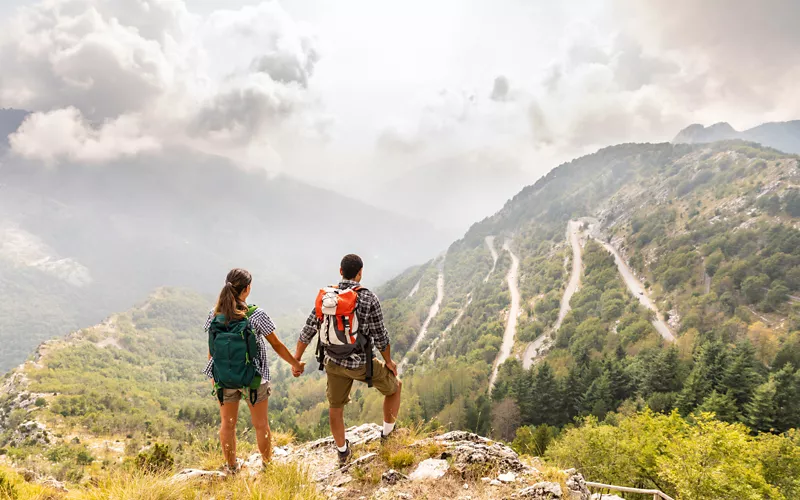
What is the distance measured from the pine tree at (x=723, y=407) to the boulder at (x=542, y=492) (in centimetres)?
5353

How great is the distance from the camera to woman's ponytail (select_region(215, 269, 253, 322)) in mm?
5102

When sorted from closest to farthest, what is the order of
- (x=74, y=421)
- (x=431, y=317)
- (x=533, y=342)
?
(x=74, y=421), (x=533, y=342), (x=431, y=317)

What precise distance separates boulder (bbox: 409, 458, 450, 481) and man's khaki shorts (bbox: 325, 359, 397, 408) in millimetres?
1339

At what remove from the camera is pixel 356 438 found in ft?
27.4

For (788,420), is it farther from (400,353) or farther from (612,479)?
(400,353)

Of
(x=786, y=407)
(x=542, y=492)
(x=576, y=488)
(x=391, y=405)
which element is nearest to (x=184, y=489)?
(x=391, y=405)

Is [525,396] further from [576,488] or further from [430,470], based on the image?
[430,470]

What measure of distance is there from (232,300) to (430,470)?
4.23 metres

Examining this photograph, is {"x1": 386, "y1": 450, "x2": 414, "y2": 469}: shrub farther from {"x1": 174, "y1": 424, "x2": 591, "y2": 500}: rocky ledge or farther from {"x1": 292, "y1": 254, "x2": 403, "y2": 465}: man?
{"x1": 292, "y1": 254, "x2": 403, "y2": 465}: man

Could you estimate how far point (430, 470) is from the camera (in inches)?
227

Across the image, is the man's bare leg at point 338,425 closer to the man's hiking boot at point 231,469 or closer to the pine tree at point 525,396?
the man's hiking boot at point 231,469

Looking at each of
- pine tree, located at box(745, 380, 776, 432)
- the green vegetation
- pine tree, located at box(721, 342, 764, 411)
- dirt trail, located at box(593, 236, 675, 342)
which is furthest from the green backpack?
dirt trail, located at box(593, 236, 675, 342)

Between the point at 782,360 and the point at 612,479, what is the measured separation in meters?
73.1

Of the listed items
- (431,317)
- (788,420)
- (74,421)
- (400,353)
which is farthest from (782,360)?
(74,421)
